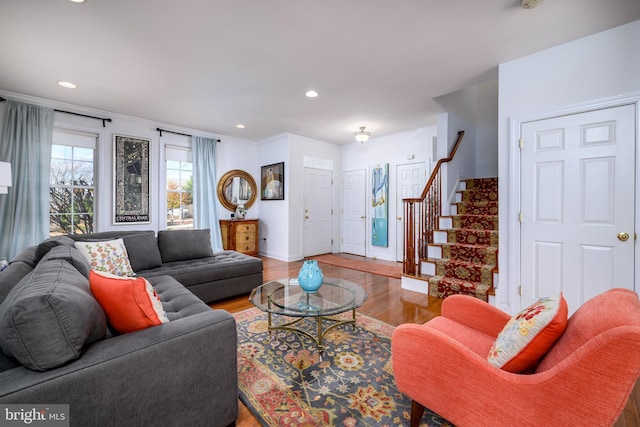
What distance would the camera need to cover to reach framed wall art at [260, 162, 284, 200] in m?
5.58

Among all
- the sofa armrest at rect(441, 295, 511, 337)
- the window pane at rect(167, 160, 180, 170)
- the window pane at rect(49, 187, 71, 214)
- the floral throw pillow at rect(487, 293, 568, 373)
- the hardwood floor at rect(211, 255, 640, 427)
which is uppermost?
the window pane at rect(167, 160, 180, 170)

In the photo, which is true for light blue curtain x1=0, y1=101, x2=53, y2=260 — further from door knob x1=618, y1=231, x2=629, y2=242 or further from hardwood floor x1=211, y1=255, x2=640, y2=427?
door knob x1=618, y1=231, x2=629, y2=242

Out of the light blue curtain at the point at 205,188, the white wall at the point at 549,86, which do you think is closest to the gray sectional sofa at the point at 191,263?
the light blue curtain at the point at 205,188

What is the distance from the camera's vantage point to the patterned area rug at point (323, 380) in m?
1.46

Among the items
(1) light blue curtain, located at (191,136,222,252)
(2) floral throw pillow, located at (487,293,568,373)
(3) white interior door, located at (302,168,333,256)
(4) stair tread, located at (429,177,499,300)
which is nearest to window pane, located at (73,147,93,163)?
(1) light blue curtain, located at (191,136,222,252)

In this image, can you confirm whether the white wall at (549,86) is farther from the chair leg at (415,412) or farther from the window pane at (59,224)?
the window pane at (59,224)

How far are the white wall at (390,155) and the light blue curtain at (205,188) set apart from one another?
3.03m

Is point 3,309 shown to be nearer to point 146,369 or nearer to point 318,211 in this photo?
point 146,369

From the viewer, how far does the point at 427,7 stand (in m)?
1.98

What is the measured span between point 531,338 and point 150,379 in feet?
5.07

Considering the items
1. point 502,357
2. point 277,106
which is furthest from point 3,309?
point 277,106

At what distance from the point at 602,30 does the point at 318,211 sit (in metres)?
4.80

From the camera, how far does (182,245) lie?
11.1ft

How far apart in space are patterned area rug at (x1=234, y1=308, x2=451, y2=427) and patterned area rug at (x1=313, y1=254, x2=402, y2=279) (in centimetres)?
212
